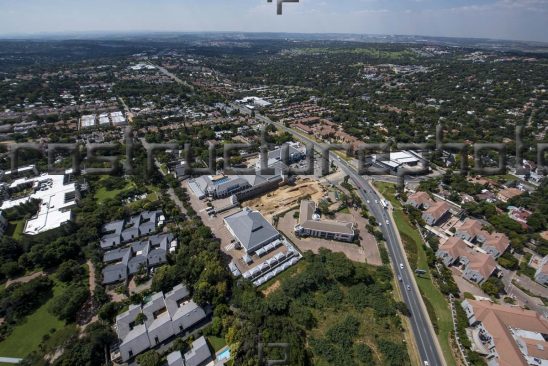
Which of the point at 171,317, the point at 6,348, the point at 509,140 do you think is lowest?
the point at 6,348

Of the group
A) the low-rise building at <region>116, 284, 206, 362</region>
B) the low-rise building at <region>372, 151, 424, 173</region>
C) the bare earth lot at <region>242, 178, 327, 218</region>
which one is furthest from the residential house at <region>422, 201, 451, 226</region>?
the low-rise building at <region>116, 284, 206, 362</region>

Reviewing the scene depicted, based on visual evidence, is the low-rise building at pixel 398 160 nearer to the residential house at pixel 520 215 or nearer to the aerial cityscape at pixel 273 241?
the aerial cityscape at pixel 273 241

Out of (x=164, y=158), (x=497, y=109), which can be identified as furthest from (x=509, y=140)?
(x=164, y=158)

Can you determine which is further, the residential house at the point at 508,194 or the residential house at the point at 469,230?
the residential house at the point at 508,194

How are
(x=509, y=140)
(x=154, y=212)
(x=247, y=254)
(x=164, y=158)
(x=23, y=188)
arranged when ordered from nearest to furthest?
1. (x=247, y=254)
2. (x=154, y=212)
3. (x=23, y=188)
4. (x=164, y=158)
5. (x=509, y=140)

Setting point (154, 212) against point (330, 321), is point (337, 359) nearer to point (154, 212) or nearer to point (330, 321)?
point (330, 321)

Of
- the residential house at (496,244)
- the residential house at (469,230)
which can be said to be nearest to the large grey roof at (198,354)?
the residential house at (469,230)

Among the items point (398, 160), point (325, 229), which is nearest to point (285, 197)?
point (325, 229)
